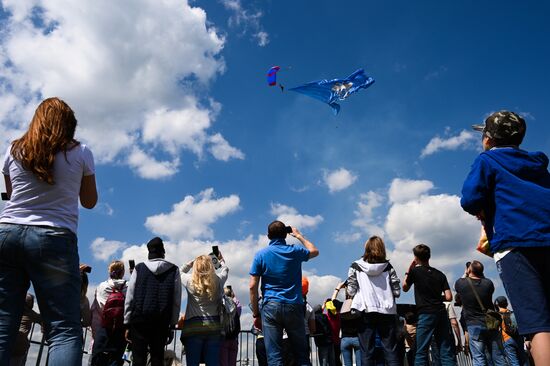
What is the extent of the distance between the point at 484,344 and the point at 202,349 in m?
4.54

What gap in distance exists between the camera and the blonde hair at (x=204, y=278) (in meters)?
6.29

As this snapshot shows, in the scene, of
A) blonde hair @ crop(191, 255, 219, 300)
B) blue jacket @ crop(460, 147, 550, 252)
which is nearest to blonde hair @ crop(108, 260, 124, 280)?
blonde hair @ crop(191, 255, 219, 300)

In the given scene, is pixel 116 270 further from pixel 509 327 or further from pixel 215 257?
pixel 509 327

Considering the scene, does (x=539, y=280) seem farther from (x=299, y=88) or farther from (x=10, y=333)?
(x=299, y=88)

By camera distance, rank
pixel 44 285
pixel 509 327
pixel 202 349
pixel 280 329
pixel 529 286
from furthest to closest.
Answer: pixel 509 327 → pixel 202 349 → pixel 280 329 → pixel 529 286 → pixel 44 285

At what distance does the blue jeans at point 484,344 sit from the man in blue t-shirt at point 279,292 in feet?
10.9

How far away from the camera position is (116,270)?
6.92m

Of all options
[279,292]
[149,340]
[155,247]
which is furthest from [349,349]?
[155,247]

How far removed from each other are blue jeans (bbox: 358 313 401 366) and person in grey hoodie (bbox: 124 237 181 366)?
8.21 feet

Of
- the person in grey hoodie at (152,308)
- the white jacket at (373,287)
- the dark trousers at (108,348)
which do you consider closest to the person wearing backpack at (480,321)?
the white jacket at (373,287)

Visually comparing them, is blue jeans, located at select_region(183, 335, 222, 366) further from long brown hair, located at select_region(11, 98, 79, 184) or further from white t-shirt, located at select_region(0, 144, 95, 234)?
long brown hair, located at select_region(11, 98, 79, 184)

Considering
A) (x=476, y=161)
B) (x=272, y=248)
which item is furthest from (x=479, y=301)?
(x=476, y=161)

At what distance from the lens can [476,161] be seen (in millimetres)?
3158

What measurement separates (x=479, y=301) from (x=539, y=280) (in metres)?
5.08
